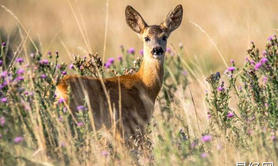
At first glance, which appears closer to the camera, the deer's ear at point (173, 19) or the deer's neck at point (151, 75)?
the deer's neck at point (151, 75)

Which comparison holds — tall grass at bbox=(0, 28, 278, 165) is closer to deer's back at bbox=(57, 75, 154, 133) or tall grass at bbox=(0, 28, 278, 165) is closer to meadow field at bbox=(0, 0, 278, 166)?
meadow field at bbox=(0, 0, 278, 166)

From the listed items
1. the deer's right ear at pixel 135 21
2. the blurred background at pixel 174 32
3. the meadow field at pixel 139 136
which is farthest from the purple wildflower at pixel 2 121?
the blurred background at pixel 174 32

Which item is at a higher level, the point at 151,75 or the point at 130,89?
the point at 151,75

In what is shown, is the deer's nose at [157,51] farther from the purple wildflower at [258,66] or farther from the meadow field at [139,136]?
the purple wildflower at [258,66]

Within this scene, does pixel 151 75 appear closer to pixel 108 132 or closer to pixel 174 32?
pixel 108 132

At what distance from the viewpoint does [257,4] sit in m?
16.8

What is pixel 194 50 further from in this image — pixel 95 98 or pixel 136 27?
pixel 95 98

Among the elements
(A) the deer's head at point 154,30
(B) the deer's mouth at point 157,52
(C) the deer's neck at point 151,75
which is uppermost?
(A) the deer's head at point 154,30

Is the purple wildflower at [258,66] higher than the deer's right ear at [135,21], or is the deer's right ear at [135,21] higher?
the deer's right ear at [135,21]

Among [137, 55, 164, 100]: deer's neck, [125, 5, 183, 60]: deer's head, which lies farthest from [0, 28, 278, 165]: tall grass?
[125, 5, 183, 60]: deer's head

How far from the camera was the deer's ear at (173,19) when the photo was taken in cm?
808

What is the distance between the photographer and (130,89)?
23.2ft

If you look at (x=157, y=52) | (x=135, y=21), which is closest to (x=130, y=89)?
(x=157, y=52)

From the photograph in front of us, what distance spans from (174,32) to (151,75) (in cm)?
1016
